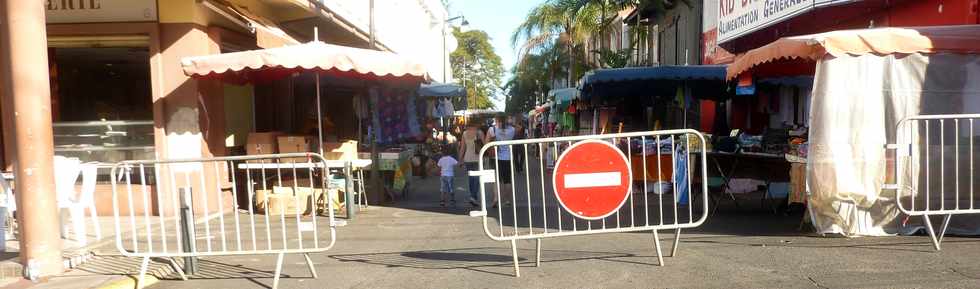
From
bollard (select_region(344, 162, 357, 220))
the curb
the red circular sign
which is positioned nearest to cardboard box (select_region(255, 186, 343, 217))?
bollard (select_region(344, 162, 357, 220))

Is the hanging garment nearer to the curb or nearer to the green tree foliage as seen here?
the curb

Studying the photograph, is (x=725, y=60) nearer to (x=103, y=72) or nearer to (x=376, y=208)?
(x=376, y=208)

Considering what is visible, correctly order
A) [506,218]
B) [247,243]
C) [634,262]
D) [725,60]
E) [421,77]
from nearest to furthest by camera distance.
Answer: [634,262] < [247,243] < [506,218] < [421,77] < [725,60]

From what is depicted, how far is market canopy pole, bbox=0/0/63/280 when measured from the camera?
5625mm

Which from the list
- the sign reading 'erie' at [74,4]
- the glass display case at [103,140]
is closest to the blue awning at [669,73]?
the glass display case at [103,140]

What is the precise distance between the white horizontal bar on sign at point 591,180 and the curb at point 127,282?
3.63 metres

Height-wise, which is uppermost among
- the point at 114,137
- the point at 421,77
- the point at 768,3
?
the point at 768,3

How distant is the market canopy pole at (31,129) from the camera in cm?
562

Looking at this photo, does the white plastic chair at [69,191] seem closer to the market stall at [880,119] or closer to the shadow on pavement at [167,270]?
the shadow on pavement at [167,270]

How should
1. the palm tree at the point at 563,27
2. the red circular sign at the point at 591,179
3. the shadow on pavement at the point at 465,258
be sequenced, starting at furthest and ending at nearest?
the palm tree at the point at 563,27
the shadow on pavement at the point at 465,258
the red circular sign at the point at 591,179

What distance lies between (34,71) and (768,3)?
10.3 m

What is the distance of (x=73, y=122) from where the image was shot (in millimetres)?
9797

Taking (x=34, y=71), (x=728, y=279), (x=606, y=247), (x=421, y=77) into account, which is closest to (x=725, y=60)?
(x=421, y=77)

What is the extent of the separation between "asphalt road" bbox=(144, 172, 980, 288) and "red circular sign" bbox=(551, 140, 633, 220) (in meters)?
0.55
